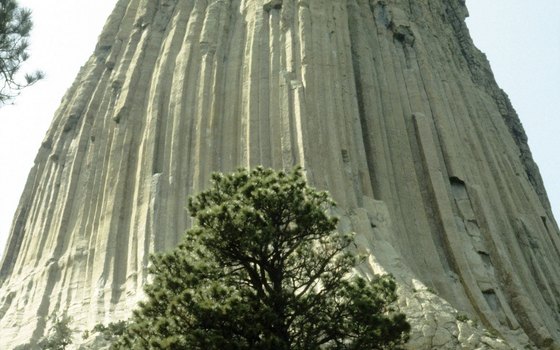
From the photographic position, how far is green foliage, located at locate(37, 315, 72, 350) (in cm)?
2181

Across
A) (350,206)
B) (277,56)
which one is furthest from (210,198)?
(277,56)

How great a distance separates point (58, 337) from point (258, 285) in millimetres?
9403

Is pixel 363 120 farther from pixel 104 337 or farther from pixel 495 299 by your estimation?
pixel 104 337

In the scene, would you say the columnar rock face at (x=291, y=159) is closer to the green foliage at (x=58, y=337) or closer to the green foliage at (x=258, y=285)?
the green foliage at (x=58, y=337)

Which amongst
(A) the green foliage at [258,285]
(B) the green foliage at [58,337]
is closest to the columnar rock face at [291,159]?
(B) the green foliage at [58,337]

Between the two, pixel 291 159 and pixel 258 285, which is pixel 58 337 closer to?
pixel 291 159

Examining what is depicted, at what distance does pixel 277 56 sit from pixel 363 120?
158 inches

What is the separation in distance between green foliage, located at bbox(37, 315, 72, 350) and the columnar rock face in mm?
628

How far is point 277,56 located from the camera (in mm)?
29250

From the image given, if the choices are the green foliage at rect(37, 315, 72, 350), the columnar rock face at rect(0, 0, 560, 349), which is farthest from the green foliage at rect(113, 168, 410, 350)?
the green foliage at rect(37, 315, 72, 350)

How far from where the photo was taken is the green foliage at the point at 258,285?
14234 millimetres

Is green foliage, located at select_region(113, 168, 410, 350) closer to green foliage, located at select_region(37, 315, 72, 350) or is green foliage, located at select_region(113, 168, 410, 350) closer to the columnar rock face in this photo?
the columnar rock face

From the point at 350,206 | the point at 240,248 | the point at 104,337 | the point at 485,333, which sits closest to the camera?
the point at 240,248

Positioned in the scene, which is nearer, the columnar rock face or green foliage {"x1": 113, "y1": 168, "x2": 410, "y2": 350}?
green foliage {"x1": 113, "y1": 168, "x2": 410, "y2": 350}
